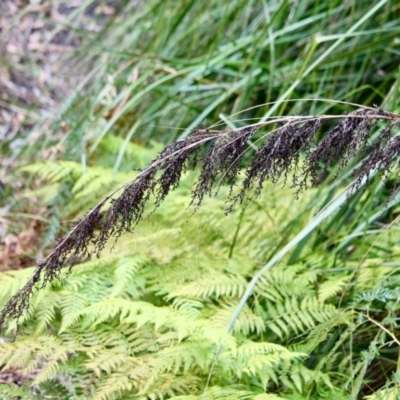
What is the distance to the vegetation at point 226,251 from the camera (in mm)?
1265

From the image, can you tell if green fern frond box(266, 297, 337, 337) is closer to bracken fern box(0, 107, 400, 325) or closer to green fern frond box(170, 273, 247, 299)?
green fern frond box(170, 273, 247, 299)

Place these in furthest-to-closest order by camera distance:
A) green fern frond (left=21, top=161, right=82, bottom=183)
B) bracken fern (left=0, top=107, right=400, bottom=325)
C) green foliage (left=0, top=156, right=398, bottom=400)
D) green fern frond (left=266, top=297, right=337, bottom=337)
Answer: green fern frond (left=21, top=161, right=82, bottom=183), green fern frond (left=266, top=297, right=337, bottom=337), green foliage (left=0, top=156, right=398, bottom=400), bracken fern (left=0, top=107, right=400, bottom=325)

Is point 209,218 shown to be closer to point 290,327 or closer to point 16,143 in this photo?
point 290,327

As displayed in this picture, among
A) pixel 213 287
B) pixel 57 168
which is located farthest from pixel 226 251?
pixel 57 168

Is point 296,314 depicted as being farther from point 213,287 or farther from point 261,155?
point 261,155

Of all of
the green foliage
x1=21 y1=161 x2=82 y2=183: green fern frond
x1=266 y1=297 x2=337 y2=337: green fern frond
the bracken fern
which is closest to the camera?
the bracken fern

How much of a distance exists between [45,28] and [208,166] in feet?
11.7

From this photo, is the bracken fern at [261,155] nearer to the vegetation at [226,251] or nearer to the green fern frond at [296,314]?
the vegetation at [226,251]

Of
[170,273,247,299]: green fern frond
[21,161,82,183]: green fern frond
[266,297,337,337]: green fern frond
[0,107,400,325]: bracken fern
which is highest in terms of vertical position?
[0,107,400,325]: bracken fern

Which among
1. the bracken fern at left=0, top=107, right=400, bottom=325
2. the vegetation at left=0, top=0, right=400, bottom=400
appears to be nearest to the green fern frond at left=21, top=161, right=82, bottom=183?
the vegetation at left=0, top=0, right=400, bottom=400

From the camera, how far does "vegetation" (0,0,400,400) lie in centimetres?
126

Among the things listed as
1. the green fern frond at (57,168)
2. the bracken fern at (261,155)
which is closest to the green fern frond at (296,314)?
the bracken fern at (261,155)

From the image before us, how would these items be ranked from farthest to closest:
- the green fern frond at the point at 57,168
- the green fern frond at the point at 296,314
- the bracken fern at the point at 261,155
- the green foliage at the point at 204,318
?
1. the green fern frond at the point at 57,168
2. the green fern frond at the point at 296,314
3. the green foliage at the point at 204,318
4. the bracken fern at the point at 261,155

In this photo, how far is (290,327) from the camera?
1870mm
